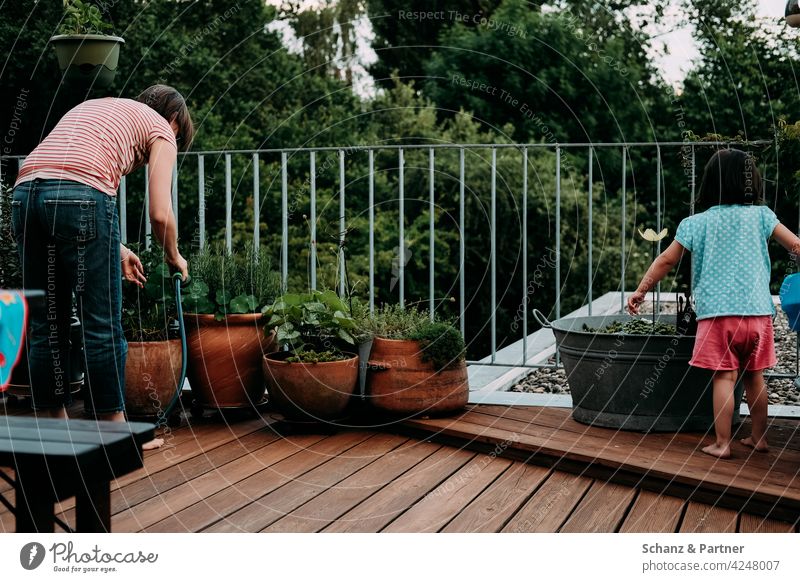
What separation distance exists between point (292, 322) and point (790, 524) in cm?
183

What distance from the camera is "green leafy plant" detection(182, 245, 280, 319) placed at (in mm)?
3242

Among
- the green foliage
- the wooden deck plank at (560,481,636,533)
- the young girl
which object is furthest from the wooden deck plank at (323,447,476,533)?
the young girl

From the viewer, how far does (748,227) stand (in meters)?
2.72

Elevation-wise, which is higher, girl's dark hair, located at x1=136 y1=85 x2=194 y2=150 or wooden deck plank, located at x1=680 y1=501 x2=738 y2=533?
girl's dark hair, located at x1=136 y1=85 x2=194 y2=150

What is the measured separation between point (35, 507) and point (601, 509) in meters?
1.49

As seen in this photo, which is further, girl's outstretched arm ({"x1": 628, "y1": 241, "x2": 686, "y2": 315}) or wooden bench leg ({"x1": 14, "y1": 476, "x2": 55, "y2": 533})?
girl's outstretched arm ({"x1": 628, "y1": 241, "x2": 686, "y2": 315})

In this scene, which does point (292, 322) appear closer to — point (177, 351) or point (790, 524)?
point (177, 351)

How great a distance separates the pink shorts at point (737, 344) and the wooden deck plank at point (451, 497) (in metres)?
0.75

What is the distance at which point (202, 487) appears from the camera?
2475 millimetres

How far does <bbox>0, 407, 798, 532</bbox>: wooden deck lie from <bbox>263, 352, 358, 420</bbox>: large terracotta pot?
0.10 metres

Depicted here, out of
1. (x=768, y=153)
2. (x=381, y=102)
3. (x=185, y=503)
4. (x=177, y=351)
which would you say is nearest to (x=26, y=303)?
(x=185, y=503)

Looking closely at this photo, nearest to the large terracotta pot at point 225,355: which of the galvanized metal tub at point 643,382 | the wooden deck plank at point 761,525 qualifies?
the galvanized metal tub at point 643,382

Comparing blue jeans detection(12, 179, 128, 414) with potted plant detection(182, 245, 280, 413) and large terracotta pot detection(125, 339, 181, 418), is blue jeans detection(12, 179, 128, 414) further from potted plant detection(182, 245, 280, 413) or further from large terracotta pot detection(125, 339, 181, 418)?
potted plant detection(182, 245, 280, 413)

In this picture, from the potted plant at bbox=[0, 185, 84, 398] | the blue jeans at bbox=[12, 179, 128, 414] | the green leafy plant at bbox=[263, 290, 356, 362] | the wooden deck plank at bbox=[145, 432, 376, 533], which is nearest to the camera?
the wooden deck plank at bbox=[145, 432, 376, 533]
